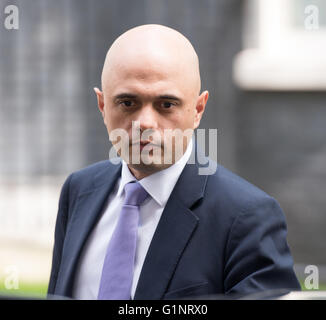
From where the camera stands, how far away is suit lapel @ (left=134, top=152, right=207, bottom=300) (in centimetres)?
128

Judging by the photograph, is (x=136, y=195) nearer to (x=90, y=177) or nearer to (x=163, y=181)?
(x=163, y=181)

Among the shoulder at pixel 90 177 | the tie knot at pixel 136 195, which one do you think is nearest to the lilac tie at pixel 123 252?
the tie knot at pixel 136 195

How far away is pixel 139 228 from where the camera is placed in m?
1.39

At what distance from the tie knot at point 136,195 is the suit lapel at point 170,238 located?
7 centimetres

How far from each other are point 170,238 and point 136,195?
5.9 inches

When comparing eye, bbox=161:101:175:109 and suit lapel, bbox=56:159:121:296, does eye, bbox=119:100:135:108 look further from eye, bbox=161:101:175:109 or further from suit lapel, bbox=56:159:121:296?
suit lapel, bbox=56:159:121:296

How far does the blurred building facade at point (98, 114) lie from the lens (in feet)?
17.8

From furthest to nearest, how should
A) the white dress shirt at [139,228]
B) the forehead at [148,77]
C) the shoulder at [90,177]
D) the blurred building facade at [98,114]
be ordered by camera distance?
the blurred building facade at [98,114], the shoulder at [90,177], the white dress shirt at [139,228], the forehead at [148,77]

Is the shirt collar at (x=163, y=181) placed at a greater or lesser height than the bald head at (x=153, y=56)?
lesser

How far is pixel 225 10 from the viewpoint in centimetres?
543

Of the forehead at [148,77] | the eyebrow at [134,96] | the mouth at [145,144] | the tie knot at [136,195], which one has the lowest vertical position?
the tie knot at [136,195]

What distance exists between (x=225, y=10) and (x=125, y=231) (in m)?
4.40

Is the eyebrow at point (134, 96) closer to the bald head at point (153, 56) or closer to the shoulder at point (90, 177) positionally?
the bald head at point (153, 56)

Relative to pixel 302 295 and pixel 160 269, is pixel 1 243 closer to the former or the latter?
pixel 160 269
